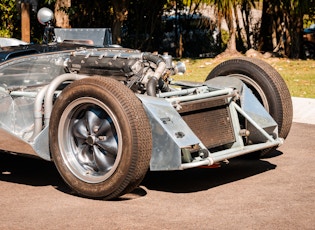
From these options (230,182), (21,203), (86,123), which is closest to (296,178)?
(230,182)

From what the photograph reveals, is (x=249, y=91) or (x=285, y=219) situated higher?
(x=249, y=91)

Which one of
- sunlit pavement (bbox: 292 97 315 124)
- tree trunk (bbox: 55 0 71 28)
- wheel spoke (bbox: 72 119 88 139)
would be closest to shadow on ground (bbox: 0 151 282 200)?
wheel spoke (bbox: 72 119 88 139)

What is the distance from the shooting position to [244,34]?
25922mm

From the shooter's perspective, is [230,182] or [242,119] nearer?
[230,182]

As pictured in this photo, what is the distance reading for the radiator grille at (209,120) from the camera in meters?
6.74

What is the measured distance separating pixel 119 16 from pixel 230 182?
13.9 metres

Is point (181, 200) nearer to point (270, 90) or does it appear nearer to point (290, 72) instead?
point (270, 90)

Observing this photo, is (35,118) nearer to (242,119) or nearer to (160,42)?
(242,119)

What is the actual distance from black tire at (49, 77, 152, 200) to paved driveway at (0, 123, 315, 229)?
0.63ft

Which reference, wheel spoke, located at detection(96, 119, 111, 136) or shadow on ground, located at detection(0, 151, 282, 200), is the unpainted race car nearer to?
wheel spoke, located at detection(96, 119, 111, 136)

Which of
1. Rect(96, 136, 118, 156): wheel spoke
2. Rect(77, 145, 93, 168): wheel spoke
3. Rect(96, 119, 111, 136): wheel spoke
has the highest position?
Rect(96, 119, 111, 136): wheel spoke

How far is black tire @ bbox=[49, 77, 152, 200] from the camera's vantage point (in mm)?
5918

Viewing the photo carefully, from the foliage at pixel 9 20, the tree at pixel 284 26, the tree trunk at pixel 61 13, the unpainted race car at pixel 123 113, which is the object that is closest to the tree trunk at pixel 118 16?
the tree trunk at pixel 61 13

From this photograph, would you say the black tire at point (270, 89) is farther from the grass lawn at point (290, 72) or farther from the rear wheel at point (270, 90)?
the grass lawn at point (290, 72)
